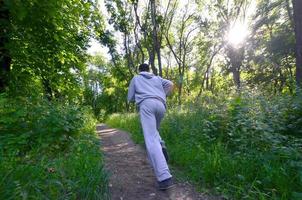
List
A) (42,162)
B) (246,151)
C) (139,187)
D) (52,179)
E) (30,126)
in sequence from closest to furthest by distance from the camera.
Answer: (52,179) < (42,162) < (139,187) < (246,151) < (30,126)

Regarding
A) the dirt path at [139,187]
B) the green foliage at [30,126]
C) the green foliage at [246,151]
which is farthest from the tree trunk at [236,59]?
the green foliage at [30,126]

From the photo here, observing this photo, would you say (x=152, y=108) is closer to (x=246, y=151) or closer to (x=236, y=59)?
(x=246, y=151)

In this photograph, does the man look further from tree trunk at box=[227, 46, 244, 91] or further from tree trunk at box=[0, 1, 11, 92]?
tree trunk at box=[227, 46, 244, 91]

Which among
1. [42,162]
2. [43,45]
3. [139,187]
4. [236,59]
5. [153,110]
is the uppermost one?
[236,59]

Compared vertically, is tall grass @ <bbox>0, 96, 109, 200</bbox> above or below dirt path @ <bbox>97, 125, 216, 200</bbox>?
above

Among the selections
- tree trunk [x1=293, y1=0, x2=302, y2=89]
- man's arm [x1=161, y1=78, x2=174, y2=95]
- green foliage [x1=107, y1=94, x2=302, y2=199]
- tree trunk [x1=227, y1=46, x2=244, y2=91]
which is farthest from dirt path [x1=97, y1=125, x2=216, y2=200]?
tree trunk [x1=227, y1=46, x2=244, y2=91]

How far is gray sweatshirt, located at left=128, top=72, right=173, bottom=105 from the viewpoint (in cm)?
451

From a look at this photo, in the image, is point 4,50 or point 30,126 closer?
point 30,126

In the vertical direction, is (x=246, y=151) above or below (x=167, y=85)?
below

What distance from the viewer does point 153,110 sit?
4.42 m

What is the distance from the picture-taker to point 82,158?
4.24m

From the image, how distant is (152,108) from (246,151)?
1.74 meters

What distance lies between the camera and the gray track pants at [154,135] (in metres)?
4.05

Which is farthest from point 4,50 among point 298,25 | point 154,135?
point 298,25
